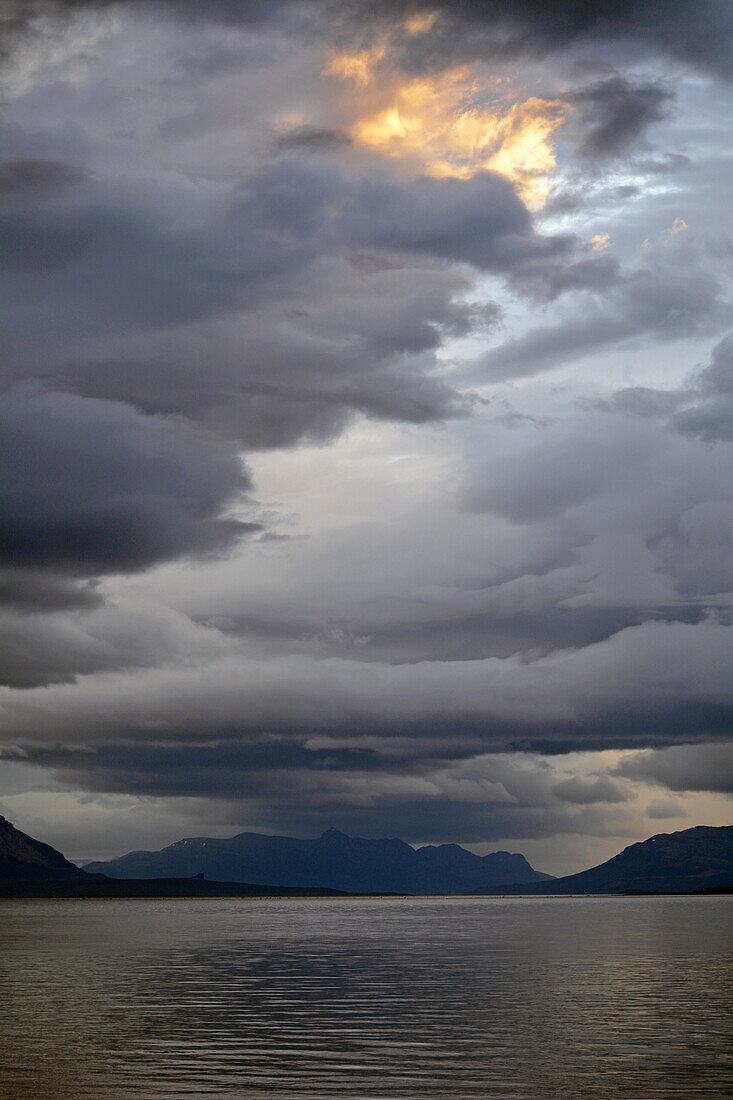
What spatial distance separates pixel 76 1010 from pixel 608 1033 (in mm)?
38113

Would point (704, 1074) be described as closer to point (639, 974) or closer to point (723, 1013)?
point (723, 1013)

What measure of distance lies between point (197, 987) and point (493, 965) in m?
39.0

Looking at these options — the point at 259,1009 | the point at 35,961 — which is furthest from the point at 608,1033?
the point at 35,961

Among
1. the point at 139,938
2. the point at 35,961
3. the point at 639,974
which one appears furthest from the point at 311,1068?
the point at 139,938

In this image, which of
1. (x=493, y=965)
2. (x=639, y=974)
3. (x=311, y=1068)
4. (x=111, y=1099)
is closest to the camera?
(x=111, y=1099)

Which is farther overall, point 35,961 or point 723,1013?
point 35,961

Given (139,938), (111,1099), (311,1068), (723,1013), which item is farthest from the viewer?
(139,938)

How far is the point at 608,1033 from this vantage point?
6806 cm

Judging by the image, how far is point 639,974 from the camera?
4299 inches

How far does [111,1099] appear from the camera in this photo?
49406 millimetres

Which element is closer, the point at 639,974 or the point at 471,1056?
the point at 471,1056

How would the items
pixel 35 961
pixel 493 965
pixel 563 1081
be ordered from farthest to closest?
1. pixel 35 961
2. pixel 493 965
3. pixel 563 1081

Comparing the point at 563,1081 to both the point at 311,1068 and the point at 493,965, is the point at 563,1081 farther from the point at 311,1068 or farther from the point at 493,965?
the point at 493,965

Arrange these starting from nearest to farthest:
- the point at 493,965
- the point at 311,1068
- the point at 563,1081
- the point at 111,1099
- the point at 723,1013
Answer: the point at 111,1099, the point at 563,1081, the point at 311,1068, the point at 723,1013, the point at 493,965
